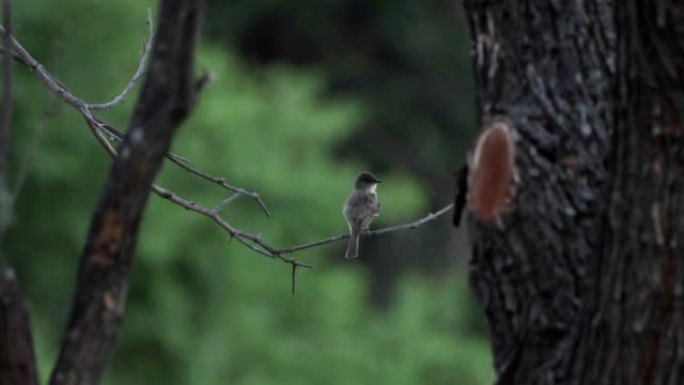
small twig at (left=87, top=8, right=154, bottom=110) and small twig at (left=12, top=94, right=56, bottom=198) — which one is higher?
small twig at (left=87, top=8, right=154, bottom=110)

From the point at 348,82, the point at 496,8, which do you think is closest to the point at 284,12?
the point at 348,82

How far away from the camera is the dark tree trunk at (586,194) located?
3697 mm

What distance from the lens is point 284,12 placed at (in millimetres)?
27359

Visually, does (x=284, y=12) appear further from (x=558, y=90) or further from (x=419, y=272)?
(x=558, y=90)

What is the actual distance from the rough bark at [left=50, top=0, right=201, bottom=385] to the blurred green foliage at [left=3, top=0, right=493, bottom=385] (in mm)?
12827

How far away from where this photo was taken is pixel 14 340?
10.8 ft

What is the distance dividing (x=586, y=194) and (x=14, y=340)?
4.76 feet

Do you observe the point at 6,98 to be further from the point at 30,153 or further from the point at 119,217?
the point at 30,153

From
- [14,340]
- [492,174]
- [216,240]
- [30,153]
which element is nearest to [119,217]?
[14,340]

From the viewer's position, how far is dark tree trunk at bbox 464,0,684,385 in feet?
12.1

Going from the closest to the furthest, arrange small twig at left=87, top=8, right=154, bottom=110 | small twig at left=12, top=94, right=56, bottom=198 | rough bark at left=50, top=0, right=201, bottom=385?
rough bark at left=50, top=0, right=201, bottom=385
small twig at left=12, top=94, right=56, bottom=198
small twig at left=87, top=8, right=154, bottom=110

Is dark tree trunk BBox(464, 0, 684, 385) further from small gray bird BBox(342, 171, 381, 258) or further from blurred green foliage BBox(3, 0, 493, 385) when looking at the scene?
blurred green foliage BBox(3, 0, 493, 385)

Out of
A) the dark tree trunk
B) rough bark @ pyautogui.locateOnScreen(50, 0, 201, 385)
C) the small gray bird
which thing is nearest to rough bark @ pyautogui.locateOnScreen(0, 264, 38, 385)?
rough bark @ pyautogui.locateOnScreen(50, 0, 201, 385)

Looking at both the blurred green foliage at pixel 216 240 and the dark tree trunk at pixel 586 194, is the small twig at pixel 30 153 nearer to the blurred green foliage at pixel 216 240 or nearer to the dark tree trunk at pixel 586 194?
the dark tree trunk at pixel 586 194
